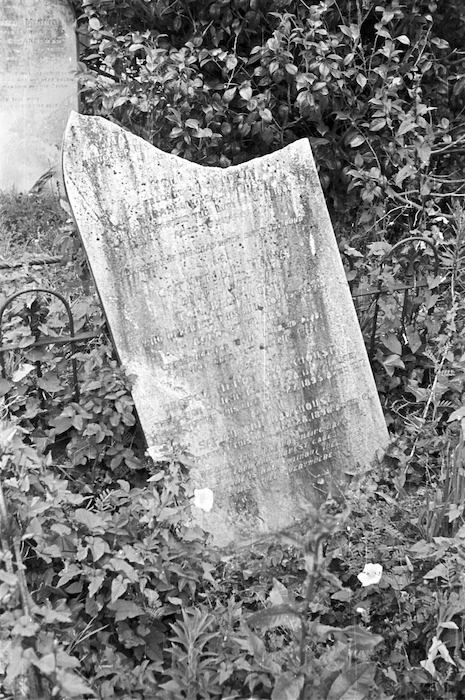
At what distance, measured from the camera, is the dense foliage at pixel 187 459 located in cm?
208

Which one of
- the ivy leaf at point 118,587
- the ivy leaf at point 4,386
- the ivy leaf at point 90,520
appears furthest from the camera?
the ivy leaf at point 4,386

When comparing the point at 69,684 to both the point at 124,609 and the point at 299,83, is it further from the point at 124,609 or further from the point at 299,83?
the point at 299,83

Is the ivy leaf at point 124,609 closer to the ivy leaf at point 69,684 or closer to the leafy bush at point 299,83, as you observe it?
the ivy leaf at point 69,684

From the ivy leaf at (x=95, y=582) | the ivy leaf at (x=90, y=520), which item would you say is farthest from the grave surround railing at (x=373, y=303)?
the ivy leaf at (x=95, y=582)

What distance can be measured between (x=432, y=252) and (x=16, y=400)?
208 cm

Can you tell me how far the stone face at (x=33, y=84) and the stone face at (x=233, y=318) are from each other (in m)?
3.28

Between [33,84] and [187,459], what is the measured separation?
165 inches

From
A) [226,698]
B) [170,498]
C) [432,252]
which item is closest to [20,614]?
[226,698]

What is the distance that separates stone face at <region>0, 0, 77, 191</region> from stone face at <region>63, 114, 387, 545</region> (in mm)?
3284

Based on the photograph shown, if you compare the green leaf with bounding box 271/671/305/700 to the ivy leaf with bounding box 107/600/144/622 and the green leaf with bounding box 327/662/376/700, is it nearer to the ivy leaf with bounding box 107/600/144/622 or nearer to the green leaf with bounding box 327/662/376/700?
the green leaf with bounding box 327/662/376/700

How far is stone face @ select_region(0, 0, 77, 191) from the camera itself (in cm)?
555

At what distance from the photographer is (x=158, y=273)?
2.78 metres

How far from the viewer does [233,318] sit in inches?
114

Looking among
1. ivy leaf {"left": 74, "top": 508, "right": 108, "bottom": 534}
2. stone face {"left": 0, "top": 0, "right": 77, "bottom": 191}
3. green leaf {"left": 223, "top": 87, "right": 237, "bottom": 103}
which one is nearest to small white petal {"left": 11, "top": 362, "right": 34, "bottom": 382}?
ivy leaf {"left": 74, "top": 508, "right": 108, "bottom": 534}
